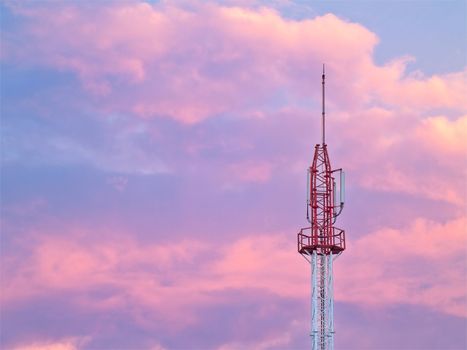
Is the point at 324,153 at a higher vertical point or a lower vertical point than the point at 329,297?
higher

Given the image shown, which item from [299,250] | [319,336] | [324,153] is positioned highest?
[324,153]

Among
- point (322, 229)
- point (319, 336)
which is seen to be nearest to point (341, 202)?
point (322, 229)

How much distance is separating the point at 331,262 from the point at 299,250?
3927 mm

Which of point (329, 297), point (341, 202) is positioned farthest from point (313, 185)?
point (329, 297)

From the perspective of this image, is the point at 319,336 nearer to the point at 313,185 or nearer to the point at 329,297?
the point at 329,297

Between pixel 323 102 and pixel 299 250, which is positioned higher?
pixel 323 102

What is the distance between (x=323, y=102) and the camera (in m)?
151

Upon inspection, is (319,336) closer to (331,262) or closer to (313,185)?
(331,262)

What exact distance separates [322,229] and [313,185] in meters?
5.60

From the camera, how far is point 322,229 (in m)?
147

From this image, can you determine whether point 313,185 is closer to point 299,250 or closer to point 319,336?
point 299,250

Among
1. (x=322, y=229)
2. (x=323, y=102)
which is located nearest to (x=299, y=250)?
(x=322, y=229)

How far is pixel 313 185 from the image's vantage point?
490 feet

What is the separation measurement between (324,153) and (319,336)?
21810 mm
